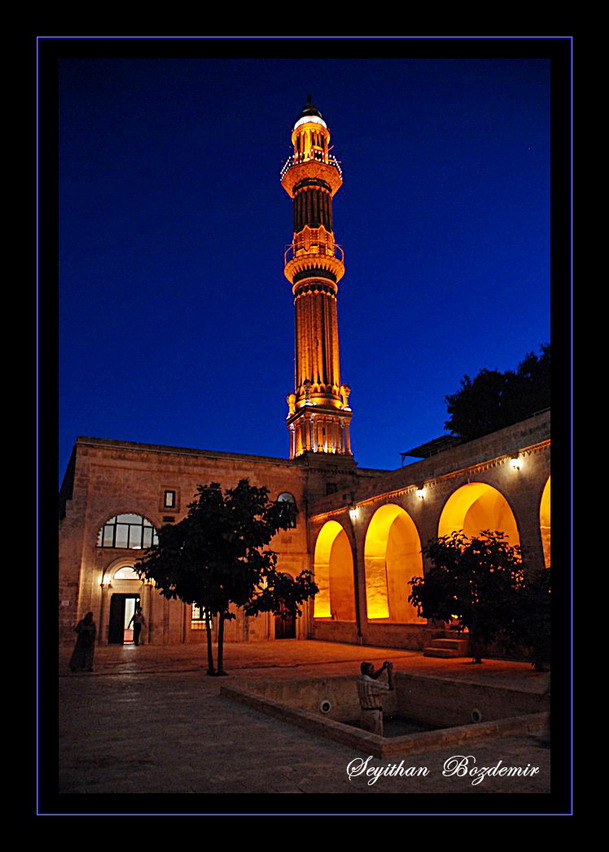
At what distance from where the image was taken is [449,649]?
16.8 metres

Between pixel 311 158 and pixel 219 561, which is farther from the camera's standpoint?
pixel 311 158

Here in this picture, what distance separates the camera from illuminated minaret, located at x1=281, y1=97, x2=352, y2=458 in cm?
3678

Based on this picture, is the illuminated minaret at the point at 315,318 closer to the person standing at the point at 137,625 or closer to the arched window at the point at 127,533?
the arched window at the point at 127,533

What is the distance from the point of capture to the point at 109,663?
16.5 metres

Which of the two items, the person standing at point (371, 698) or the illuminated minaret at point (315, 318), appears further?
the illuminated minaret at point (315, 318)

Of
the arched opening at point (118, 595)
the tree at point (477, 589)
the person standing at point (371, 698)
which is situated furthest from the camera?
the arched opening at point (118, 595)

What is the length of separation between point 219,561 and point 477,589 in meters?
5.54

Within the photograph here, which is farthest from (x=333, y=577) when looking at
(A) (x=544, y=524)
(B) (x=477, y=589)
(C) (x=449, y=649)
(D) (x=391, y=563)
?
(B) (x=477, y=589)

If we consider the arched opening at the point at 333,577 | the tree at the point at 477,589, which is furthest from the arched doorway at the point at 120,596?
the tree at the point at 477,589

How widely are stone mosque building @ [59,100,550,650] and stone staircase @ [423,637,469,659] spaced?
655mm

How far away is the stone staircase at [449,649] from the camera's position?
16.7m

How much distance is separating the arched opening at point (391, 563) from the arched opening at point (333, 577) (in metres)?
2.25

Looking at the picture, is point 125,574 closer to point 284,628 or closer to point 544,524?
point 284,628
